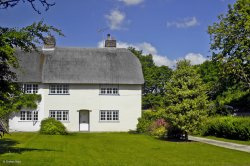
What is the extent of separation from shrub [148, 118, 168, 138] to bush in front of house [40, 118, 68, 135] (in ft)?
27.6

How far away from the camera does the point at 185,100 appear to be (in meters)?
26.5

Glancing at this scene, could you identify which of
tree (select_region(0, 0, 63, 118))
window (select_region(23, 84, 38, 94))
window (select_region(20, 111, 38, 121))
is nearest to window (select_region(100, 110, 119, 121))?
window (select_region(20, 111, 38, 121))

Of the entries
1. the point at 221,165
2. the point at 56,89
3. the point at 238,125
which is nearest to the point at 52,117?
the point at 56,89

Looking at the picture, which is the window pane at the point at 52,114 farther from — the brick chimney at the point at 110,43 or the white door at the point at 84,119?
the brick chimney at the point at 110,43

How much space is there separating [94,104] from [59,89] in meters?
3.98

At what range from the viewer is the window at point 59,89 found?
39.3 meters

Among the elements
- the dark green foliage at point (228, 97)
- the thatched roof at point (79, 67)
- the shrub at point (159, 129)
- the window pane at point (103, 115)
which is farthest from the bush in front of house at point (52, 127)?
the dark green foliage at point (228, 97)

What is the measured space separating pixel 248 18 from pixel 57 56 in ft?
65.7

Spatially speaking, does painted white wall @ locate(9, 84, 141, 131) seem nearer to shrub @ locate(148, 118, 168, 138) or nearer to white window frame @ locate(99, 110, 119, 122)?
white window frame @ locate(99, 110, 119, 122)

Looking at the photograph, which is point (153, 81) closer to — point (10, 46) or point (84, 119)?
point (84, 119)

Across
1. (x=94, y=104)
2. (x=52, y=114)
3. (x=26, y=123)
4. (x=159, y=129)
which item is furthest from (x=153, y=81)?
(x=159, y=129)

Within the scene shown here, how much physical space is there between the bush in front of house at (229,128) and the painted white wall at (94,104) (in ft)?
29.1

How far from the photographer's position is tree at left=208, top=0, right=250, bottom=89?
117 ft

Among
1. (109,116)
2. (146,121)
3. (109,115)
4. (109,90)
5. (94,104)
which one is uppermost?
(109,90)
